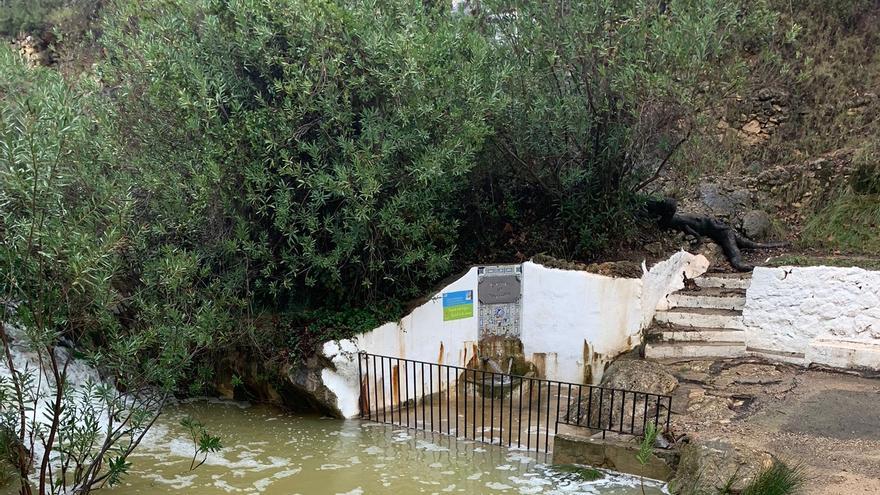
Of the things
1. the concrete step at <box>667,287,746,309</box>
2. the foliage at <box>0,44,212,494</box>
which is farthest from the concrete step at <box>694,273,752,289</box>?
the foliage at <box>0,44,212,494</box>

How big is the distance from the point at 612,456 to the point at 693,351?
10.3 feet

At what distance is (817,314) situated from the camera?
877 centimetres

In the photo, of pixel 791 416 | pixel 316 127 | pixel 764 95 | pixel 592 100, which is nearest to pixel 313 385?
pixel 316 127

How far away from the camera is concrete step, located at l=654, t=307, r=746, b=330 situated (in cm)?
930

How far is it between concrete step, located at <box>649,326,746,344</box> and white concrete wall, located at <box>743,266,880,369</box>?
199 millimetres

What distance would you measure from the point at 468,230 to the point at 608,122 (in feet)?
9.13

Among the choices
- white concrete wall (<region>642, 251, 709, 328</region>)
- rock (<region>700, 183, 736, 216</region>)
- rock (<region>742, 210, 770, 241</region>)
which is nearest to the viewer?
white concrete wall (<region>642, 251, 709, 328</region>)

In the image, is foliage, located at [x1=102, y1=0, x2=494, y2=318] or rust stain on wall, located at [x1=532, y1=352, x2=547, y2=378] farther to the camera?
rust stain on wall, located at [x1=532, y1=352, x2=547, y2=378]

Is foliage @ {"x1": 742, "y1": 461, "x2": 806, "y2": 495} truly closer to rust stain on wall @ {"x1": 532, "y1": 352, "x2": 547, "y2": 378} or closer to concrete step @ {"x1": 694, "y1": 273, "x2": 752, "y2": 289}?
rust stain on wall @ {"x1": 532, "y1": 352, "x2": 547, "y2": 378}

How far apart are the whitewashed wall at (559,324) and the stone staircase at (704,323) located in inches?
14.9

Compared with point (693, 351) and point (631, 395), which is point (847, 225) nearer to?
Answer: point (693, 351)

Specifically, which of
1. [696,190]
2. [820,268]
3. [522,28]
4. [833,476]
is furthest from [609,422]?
[696,190]

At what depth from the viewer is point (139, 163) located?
738 cm

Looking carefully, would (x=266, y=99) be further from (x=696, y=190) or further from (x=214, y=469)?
(x=696, y=190)
